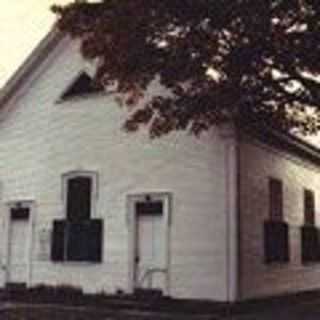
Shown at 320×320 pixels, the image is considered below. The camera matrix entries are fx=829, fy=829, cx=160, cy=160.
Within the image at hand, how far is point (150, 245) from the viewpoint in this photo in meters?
21.6

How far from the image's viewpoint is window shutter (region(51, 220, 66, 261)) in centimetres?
2320

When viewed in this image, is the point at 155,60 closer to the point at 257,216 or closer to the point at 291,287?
the point at 257,216

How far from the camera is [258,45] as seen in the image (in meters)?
16.5

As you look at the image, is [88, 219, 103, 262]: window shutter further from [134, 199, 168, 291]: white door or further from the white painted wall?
[134, 199, 168, 291]: white door

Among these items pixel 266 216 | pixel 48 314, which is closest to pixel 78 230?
pixel 48 314

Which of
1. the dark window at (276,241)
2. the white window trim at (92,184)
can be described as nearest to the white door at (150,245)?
the white window trim at (92,184)

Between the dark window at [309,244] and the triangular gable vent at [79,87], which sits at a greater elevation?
the triangular gable vent at [79,87]

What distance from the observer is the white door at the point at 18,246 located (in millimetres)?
24266

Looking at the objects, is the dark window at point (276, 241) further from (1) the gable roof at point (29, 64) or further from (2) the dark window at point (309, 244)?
(1) the gable roof at point (29, 64)

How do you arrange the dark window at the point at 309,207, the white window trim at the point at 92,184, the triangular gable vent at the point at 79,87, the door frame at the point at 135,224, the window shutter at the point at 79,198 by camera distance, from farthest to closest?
the dark window at the point at 309,207
the triangular gable vent at the point at 79,87
the window shutter at the point at 79,198
the white window trim at the point at 92,184
the door frame at the point at 135,224

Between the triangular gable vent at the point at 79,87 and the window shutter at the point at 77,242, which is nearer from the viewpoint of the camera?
the window shutter at the point at 77,242

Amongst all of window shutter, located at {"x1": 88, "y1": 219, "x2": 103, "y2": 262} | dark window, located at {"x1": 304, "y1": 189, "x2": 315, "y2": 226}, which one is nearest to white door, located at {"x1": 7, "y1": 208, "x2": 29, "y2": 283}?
window shutter, located at {"x1": 88, "y1": 219, "x2": 103, "y2": 262}

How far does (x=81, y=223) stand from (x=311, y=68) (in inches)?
343

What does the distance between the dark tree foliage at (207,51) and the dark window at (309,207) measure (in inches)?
331
